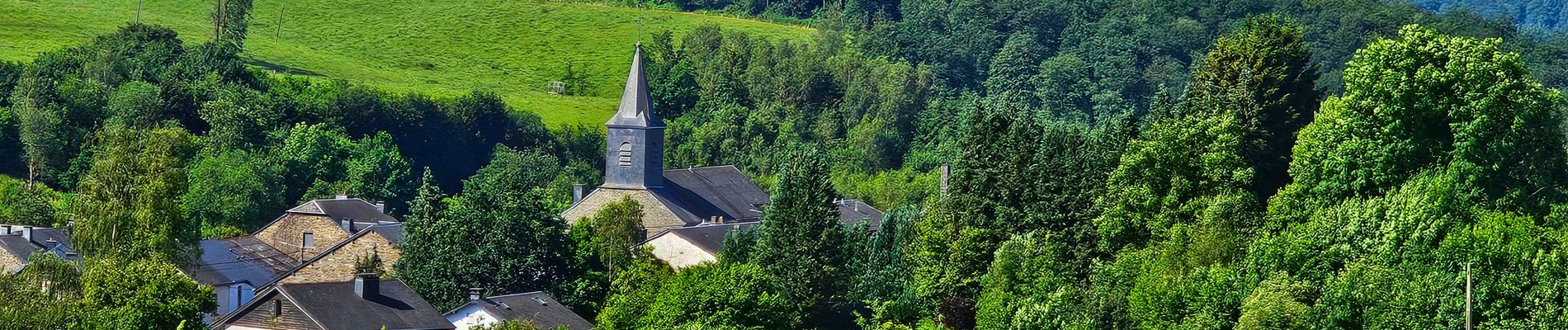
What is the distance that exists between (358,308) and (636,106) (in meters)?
29.5

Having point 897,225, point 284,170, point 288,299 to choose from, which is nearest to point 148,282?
point 288,299

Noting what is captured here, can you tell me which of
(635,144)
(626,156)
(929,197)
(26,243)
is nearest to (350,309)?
(26,243)

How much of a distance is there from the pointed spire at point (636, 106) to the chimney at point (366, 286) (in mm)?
26947

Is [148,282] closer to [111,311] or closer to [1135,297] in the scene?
[111,311]

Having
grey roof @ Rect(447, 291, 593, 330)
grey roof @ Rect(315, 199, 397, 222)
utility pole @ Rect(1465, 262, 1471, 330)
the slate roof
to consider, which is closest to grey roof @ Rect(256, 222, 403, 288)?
grey roof @ Rect(315, 199, 397, 222)

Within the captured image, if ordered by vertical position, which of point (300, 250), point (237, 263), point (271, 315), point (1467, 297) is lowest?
point (300, 250)

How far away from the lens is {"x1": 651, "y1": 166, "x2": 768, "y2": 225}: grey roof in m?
86.5

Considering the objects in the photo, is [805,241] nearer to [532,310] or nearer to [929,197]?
[929,197]

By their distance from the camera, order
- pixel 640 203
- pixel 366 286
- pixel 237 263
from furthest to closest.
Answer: pixel 640 203
pixel 237 263
pixel 366 286

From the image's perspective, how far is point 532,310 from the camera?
206 ft

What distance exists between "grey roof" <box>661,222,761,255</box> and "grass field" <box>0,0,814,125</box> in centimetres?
3829

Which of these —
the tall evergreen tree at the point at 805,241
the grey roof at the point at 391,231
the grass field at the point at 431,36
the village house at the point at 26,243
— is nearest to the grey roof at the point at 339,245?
the grey roof at the point at 391,231

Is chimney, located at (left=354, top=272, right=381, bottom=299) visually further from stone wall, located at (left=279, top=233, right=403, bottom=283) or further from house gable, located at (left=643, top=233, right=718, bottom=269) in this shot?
house gable, located at (left=643, top=233, right=718, bottom=269)

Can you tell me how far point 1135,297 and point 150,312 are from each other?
21565 millimetres
